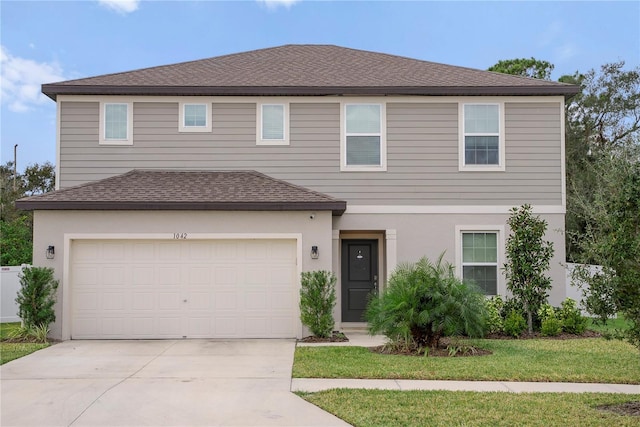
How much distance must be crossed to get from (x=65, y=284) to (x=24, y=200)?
6.04 feet

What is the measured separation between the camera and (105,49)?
1992cm

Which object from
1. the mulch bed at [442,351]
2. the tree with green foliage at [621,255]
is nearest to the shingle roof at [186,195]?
the mulch bed at [442,351]

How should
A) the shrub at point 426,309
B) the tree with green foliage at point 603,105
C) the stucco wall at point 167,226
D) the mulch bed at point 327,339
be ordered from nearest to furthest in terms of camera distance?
the shrub at point 426,309 → the mulch bed at point 327,339 → the stucco wall at point 167,226 → the tree with green foliage at point 603,105

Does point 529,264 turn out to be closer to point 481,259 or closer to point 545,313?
point 545,313

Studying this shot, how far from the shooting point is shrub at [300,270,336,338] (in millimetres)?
13188

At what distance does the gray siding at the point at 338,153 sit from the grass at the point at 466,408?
7.37 metres

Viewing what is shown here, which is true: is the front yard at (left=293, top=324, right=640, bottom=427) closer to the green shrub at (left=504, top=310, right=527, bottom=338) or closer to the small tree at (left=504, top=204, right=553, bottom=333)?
the green shrub at (left=504, top=310, right=527, bottom=338)

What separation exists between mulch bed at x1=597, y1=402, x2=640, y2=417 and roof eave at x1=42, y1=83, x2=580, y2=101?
8697mm

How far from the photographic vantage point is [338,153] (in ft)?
49.7

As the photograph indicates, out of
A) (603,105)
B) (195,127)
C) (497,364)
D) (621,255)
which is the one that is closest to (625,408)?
(621,255)

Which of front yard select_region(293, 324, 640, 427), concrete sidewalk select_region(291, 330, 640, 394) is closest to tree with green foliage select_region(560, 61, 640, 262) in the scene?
front yard select_region(293, 324, 640, 427)

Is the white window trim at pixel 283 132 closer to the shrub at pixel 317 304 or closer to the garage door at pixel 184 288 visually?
the garage door at pixel 184 288

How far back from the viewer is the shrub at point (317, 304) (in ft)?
43.3

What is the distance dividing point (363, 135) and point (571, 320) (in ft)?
19.6
